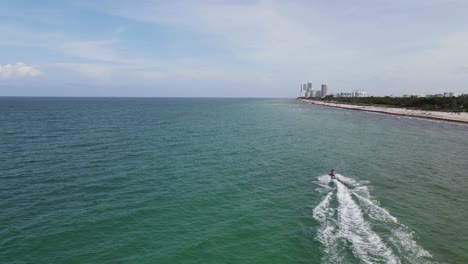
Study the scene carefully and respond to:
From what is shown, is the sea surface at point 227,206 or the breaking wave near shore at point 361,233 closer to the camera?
the breaking wave near shore at point 361,233

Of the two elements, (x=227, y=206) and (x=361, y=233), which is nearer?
Answer: (x=361, y=233)

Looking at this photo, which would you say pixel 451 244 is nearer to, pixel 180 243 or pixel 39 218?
pixel 180 243

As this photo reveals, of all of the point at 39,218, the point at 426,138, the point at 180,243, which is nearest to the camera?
the point at 180,243

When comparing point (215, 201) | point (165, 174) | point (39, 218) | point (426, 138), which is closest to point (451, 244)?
point (215, 201)

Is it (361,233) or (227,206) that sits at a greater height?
(227,206)

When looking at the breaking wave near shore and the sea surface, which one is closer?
the breaking wave near shore
